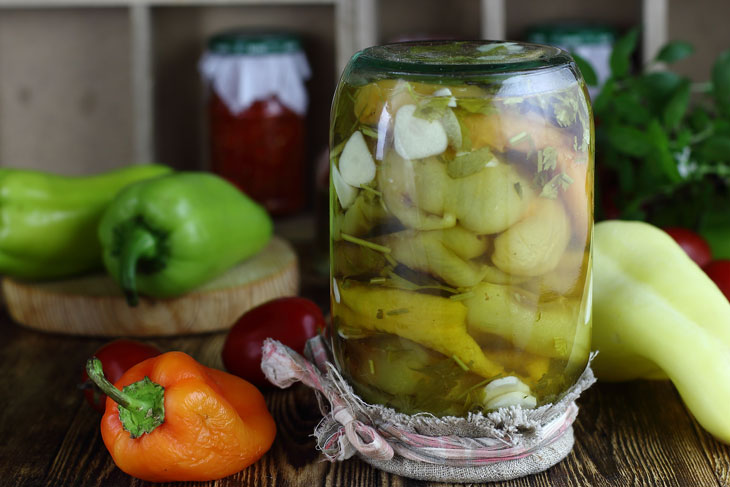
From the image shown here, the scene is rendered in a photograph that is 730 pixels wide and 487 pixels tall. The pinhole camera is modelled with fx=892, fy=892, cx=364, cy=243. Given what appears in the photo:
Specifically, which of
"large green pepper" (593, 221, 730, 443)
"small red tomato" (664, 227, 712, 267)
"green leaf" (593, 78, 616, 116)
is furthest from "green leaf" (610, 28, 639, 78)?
"large green pepper" (593, 221, 730, 443)

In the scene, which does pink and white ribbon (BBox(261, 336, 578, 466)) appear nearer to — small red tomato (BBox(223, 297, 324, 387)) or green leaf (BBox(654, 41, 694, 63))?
small red tomato (BBox(223, 297, 324, 387))

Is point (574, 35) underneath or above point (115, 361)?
above

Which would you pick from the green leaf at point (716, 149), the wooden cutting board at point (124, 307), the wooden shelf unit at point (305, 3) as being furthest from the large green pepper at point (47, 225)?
the green leaf at point (716, 149)

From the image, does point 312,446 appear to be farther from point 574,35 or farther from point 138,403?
point 574,35

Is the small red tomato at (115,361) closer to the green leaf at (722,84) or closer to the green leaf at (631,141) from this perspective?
the green leaf at (631,141)

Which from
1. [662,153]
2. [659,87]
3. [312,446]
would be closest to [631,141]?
[662,153]

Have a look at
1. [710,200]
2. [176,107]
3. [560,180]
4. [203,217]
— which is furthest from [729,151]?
[176,107]
